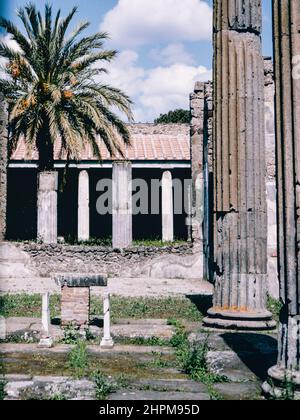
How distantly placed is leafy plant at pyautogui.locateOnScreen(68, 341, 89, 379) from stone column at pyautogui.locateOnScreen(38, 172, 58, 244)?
35.5ft

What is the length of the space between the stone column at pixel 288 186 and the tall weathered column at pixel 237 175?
280 centimetres

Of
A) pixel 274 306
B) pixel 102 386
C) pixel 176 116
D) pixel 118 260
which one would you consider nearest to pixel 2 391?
pixel 102 386

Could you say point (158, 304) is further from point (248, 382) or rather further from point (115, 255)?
point (115, 255)

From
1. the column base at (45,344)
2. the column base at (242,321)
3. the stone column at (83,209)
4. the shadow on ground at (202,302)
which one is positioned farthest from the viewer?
the stone column at (83,209)

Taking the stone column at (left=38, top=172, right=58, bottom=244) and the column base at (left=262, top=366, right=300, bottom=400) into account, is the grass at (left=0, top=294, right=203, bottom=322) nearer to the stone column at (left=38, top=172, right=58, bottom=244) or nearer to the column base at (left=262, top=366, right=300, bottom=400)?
the column base at (left=262, top=366, right=300, bottom=400)

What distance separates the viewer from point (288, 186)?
361cm

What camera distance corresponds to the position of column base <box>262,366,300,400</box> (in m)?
3.37

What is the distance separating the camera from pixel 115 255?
49.0 feet

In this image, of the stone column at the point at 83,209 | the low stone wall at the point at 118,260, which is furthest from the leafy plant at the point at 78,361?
the stone column at the point at 83,209

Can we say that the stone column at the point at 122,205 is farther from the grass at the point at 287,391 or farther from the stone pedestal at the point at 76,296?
the grass at the point at 287,391

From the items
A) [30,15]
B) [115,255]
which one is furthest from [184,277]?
[30,15]

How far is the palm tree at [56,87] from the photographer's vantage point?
46.8 feet

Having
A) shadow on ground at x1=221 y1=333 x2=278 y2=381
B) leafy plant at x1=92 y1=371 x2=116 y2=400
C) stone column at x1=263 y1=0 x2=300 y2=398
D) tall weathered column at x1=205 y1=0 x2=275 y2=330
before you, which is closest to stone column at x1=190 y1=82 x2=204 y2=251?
tall weathered column at x1=205 y1=0 x2=275 y2=330

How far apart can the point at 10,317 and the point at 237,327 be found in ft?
9.70
